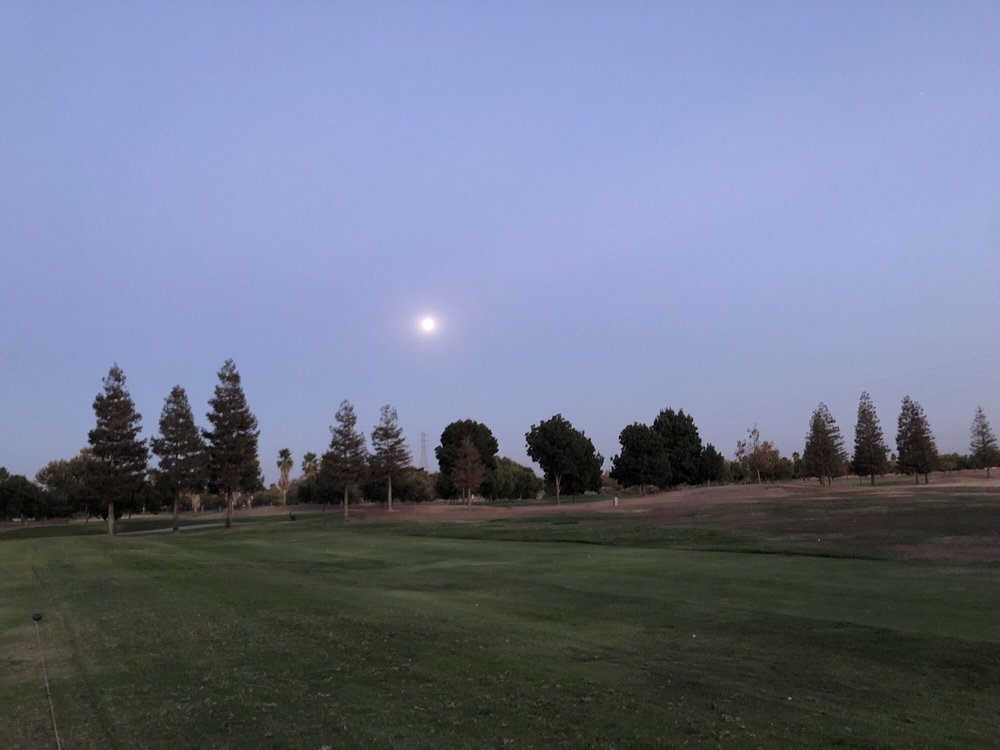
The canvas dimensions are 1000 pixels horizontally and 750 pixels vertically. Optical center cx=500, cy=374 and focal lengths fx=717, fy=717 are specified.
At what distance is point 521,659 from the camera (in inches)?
393

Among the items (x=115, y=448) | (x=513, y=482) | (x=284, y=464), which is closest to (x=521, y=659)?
(x=115, y=448)

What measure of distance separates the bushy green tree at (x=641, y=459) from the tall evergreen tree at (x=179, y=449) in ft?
181

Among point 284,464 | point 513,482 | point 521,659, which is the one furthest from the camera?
point 284,464

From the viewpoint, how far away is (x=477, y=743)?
658 centimetres

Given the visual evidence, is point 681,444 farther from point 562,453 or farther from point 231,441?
point 231,441

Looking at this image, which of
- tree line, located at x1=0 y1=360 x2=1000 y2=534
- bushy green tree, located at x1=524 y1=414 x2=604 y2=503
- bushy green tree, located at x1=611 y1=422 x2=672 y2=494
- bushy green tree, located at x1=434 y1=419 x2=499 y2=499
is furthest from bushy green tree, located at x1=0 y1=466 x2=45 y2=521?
bushy green tree, located at x1=611 y1=422 x2=672 y2=494

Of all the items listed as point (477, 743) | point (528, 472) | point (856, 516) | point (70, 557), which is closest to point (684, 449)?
point (528, 472)

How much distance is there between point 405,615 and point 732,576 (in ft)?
31.8

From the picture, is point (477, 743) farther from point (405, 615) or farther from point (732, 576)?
point (732, 576)

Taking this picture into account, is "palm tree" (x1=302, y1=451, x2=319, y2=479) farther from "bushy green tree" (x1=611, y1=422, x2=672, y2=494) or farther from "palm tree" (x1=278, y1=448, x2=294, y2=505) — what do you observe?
"bushy green tree" (x1=611, y1=422, x2=672, y2=494)

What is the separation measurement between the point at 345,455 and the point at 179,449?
17.7 m

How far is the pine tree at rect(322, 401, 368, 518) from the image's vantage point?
80.1 m

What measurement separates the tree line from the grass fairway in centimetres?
4676

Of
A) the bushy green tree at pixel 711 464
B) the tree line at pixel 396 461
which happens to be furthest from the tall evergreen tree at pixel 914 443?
the bushy green tree at pixel 711 464
